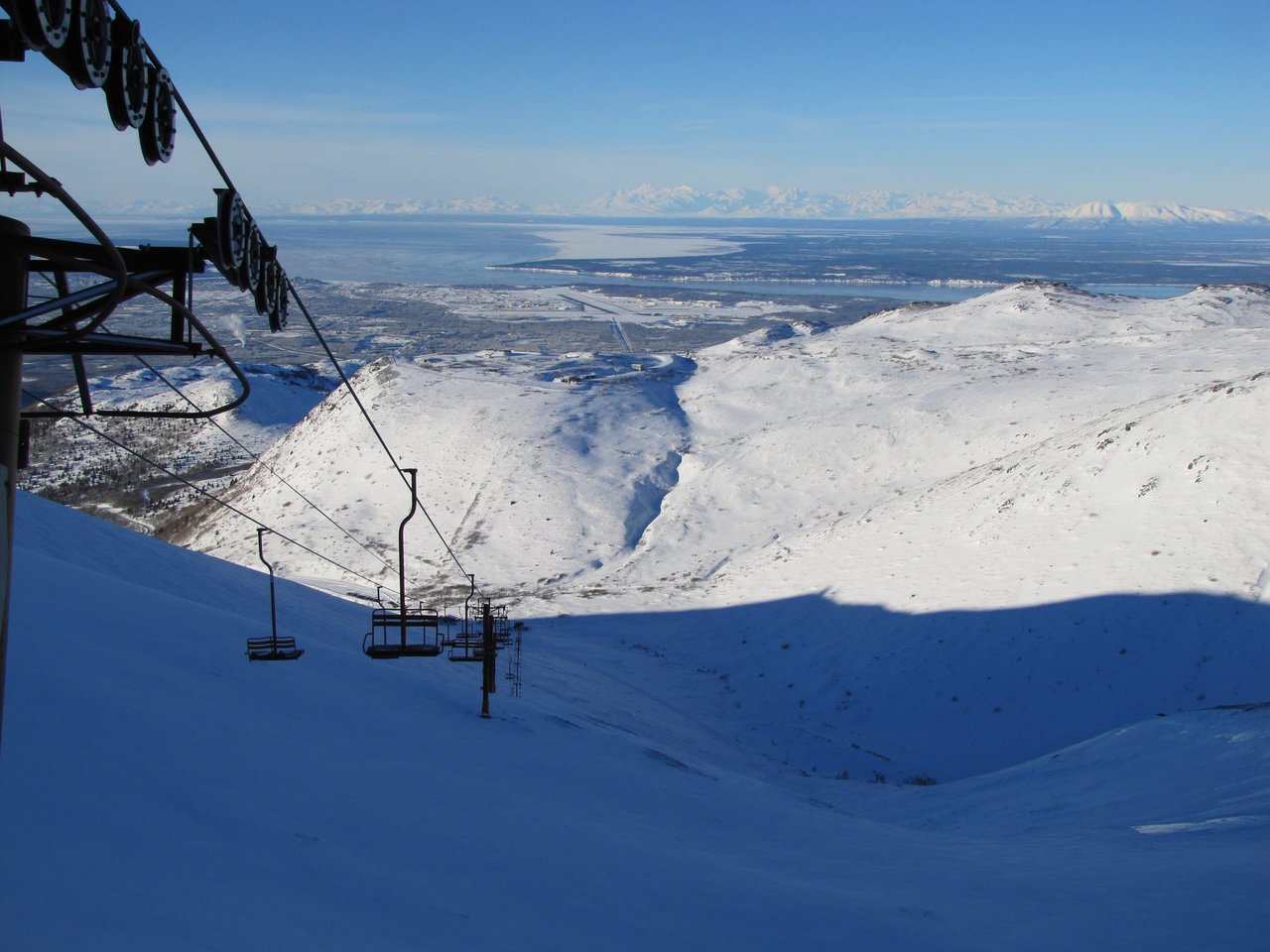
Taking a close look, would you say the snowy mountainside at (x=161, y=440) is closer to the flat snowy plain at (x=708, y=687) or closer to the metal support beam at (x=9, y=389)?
the flat snowy plain at (x=708, y=687)

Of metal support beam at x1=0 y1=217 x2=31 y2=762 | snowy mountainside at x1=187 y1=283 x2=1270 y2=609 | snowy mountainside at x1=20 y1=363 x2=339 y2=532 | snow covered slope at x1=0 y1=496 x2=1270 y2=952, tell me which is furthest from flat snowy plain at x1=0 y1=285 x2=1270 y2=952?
snowy mountainside at x1=20 y1=363 x2=339 y2=532

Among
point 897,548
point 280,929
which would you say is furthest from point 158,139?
point 897,548

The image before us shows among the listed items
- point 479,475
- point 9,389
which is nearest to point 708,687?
→ point 9,389

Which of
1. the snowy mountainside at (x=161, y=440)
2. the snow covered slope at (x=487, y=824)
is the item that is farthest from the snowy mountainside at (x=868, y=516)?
the snowy mountainside at (x=161, y=440)

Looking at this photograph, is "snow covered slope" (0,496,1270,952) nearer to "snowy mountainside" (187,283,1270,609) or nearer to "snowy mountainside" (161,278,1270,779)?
"snowy mountainside" (161,278,1270,779)

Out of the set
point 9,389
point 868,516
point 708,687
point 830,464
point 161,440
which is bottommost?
point 708,687

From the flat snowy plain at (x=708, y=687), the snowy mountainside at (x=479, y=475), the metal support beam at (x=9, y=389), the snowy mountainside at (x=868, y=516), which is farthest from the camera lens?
the snowy mountainside at (x=479, y=475)

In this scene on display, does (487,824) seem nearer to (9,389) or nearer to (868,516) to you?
(9,389)

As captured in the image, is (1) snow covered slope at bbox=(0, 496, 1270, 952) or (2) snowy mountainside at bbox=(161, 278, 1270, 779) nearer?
(1) snow covered slope at bbox=(0, 496, 1270, 952)

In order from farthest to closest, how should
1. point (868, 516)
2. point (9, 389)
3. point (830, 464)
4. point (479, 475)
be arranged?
point (479, 475)
point (830, 464)
point (868, 516)
point (9, 389)
